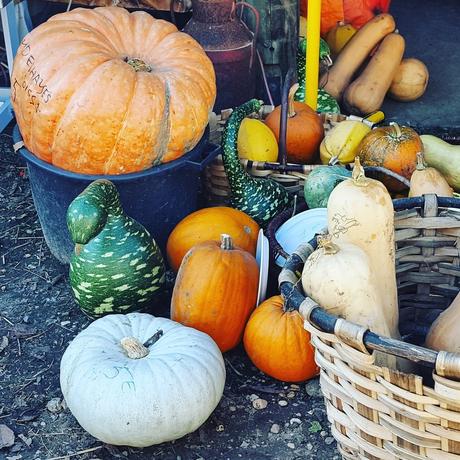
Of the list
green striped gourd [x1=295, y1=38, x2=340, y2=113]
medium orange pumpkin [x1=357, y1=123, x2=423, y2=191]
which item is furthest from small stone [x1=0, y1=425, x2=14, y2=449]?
green striped gourd [x1=295, y1=38, x2=340, y2=113]

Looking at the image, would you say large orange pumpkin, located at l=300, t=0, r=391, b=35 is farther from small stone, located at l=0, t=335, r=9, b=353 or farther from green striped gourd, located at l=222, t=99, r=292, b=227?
small stone, located at l=0, t=335, r=9, b=353

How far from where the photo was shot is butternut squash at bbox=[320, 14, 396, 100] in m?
4.41

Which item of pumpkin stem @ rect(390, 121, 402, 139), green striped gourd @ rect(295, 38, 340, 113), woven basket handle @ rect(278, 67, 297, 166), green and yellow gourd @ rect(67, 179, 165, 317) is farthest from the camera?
green striped gourd @ rect(295, 38, 340, 113)

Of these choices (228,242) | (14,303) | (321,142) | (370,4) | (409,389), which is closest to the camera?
(409,389)

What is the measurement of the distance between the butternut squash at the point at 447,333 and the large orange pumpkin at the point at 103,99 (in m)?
1.33

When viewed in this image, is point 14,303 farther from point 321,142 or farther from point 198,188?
point 321,142

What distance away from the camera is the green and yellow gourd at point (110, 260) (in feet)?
9.09

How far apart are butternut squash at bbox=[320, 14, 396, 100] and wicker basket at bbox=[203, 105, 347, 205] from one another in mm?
783

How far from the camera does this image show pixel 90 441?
8.11 feet

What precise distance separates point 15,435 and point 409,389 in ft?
4.36

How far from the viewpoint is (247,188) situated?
3201 millimetres

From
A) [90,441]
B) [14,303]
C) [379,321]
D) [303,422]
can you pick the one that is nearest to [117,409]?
[90,441]

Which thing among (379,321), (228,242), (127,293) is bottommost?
(127,293)

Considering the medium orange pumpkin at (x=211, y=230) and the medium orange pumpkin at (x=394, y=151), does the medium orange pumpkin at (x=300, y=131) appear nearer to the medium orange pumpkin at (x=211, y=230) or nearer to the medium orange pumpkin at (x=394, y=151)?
the medium orange pumpkin at (x=394, y=151)
